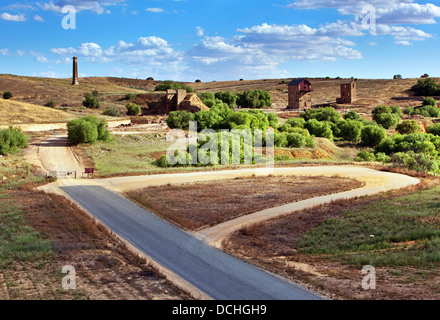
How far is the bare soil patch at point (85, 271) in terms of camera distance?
12539mm

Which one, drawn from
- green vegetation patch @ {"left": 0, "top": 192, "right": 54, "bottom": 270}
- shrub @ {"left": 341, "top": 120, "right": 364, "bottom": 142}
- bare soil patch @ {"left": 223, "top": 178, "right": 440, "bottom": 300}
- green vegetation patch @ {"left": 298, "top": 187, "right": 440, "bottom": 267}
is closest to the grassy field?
green vegetation patch @ {"left": 0, "top": 192, "right": 54, "bottom": 270}

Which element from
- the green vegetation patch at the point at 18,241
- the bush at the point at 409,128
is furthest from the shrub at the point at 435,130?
the green vegetation patch at the point at 18,241

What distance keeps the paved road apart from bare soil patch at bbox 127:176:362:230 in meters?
1.13

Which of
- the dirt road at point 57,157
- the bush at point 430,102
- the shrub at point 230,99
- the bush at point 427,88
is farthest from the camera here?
the bush at point 427,88

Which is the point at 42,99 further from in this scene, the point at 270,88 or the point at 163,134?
the point at 270,88

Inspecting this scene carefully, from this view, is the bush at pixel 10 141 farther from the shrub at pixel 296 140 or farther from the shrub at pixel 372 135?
the shrub at pixel 372 135

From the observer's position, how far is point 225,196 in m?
26.4

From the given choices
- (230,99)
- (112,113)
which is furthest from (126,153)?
(230,99)

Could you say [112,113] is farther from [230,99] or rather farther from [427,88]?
[427,88]

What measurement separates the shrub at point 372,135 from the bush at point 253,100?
34.1 m

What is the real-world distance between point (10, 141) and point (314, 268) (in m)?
31.4

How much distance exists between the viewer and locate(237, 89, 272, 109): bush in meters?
89.2
